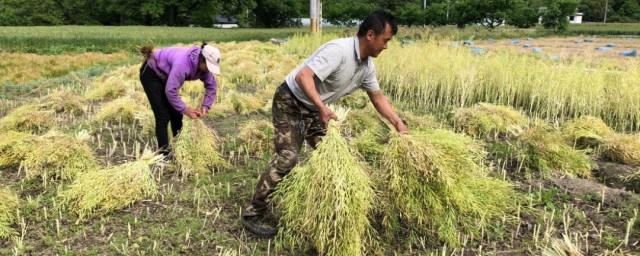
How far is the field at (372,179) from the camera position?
2537mm

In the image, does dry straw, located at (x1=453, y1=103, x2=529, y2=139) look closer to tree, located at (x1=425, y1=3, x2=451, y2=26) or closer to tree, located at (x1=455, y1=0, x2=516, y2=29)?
tree, located at (x1=455, y1=0, x2=516, y2=29)

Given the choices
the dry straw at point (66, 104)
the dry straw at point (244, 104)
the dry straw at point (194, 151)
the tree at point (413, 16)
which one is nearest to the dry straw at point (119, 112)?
the dry straw at point (66, 104)

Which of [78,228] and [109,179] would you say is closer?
[78,228]

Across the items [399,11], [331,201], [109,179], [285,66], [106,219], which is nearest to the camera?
[331,201]

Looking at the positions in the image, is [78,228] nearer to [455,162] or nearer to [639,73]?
[455,162]

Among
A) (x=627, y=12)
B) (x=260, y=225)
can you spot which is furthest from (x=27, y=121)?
(x=627, y=12)

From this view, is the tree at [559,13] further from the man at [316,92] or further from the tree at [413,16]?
the man at [316,92]

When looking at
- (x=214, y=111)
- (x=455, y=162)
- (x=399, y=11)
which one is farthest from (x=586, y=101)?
(x=399, y=11)

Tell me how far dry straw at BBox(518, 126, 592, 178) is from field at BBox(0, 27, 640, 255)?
0.01 m

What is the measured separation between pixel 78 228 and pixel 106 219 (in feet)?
0.53

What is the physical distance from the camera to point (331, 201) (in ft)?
7.55

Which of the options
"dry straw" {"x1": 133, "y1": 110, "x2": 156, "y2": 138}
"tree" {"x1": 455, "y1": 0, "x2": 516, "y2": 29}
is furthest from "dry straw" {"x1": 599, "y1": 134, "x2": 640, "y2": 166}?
"tree" {"x1": 455, "y1": 0, "x2": 516, "y2": 29}

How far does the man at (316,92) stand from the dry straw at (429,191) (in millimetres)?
210

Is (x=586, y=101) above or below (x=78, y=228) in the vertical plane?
above
